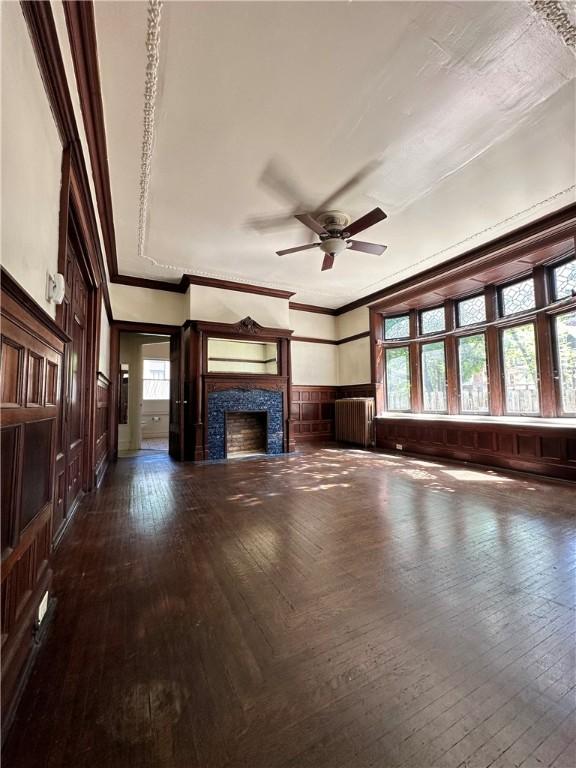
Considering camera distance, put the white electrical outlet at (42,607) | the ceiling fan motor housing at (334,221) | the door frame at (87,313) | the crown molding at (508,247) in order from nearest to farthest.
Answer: the white electrical outlet at (42,607) → the door frame at (87,313) → the ceiling fan motor housing at (334,221) → the crown molding at (508,247)

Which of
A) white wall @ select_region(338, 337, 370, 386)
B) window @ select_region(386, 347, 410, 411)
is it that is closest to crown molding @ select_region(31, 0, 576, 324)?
window @ select_region(386, 347, 410, 411)

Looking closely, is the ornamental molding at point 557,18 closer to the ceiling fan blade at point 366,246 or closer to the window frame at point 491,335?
the ceiling fan blade at point 366,246

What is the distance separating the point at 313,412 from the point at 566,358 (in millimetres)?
5046

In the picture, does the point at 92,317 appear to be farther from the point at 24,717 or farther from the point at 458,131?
the point at 458,131

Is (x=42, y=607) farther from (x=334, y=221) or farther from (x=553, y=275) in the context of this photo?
(x=553, y=275)

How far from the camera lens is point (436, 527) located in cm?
270

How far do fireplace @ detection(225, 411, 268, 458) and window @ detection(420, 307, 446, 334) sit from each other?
383 cm

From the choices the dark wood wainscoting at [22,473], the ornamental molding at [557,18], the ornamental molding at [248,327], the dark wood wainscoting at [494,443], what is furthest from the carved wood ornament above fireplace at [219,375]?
the ornamental molding at [557,18]

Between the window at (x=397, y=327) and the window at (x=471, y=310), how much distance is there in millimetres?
1159

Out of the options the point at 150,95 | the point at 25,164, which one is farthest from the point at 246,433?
the point at 25,164

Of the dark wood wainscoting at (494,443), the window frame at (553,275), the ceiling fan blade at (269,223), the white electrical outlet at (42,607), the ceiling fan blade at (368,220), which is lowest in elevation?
the white electrical outlet at (42,607)

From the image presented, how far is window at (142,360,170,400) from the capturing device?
987cm

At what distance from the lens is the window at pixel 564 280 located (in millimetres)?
4438

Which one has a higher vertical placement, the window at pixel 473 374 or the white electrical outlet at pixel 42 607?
the window at pixel 473 374
